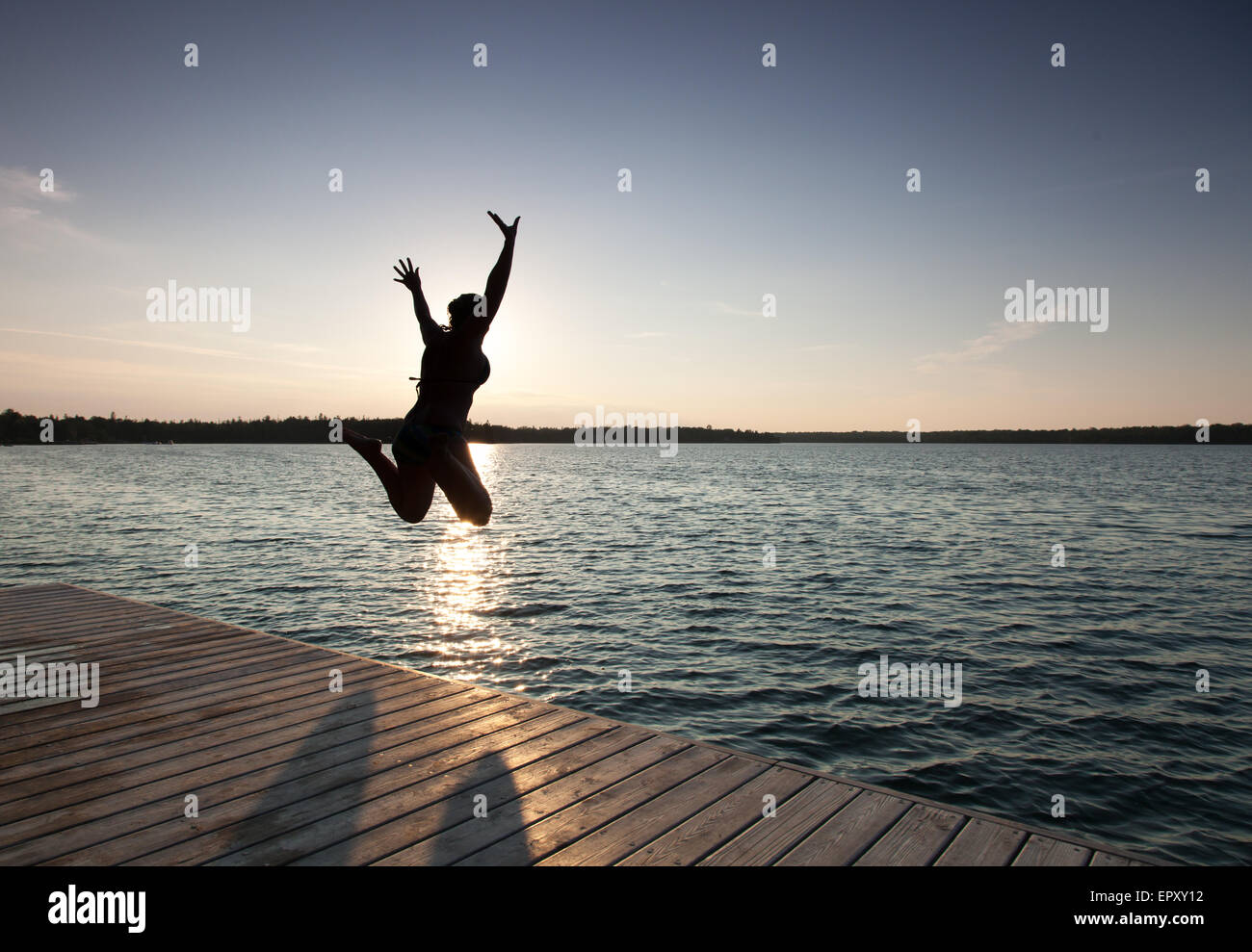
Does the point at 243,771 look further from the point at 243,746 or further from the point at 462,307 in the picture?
the point at 462,307

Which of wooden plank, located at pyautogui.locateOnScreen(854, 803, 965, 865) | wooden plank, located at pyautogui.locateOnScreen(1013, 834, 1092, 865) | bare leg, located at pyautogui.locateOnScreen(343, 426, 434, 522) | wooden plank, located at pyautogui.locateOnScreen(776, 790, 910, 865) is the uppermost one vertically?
bare leg, located at pyautogui.locateOnScreen(343, 426, 434, 522)

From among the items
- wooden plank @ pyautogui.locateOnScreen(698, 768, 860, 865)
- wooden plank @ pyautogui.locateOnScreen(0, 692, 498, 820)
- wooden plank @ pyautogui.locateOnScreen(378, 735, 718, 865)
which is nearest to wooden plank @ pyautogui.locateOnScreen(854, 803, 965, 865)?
wooden plank @ pyautogui.locateOnScreen(698, 768, 860, 865)

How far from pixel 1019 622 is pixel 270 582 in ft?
62.7

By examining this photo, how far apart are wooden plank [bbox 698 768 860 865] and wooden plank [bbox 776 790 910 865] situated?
5 centimetres

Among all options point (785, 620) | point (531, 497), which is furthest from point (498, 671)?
point (531, 497)

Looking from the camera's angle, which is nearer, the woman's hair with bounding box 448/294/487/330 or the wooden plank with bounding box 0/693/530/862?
the wooden plank with bounding box 0/693/530/862

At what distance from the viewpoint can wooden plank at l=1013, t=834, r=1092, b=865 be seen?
407 centimetres

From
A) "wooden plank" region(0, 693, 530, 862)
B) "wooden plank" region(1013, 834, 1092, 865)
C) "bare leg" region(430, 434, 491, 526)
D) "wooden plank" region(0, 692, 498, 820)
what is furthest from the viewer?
"bare leg" region(430, 434, 491, 526)

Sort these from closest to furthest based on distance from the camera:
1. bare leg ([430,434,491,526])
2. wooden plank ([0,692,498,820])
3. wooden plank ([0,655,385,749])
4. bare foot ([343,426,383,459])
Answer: wooden plank ([0,692,498,820])
bare leg ([430,434,491,526])
bare foot ([343,426,383,459])
wooden plank ([0,655,385,749])

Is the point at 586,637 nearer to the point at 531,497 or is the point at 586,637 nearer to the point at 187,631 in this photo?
the point at 187,631

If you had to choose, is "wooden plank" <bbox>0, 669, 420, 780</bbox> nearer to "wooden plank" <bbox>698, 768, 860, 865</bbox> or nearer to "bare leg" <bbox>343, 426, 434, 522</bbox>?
"bare leg" <bbox>343, 426, 434, 522</bbox>

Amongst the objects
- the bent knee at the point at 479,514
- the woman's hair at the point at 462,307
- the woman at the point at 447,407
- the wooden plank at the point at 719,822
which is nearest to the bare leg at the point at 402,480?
the woman at the point at 447,407

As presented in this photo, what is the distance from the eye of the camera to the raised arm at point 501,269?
507 cm
